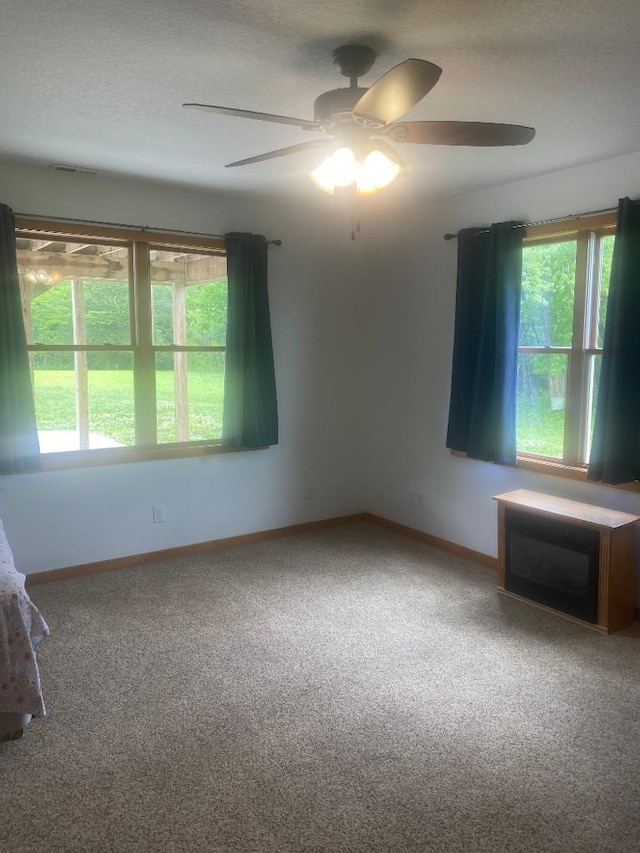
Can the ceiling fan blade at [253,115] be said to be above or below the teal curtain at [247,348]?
above

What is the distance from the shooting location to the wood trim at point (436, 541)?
14.2ft

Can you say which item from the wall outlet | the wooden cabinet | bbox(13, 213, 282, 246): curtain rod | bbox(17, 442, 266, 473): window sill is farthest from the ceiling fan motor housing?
the wall outlet

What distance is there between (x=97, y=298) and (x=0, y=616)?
2381mm

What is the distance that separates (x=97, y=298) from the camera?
13.4 ft

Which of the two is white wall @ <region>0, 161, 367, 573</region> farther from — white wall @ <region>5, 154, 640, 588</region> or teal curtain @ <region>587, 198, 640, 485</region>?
teal curtain @ <region>587, 198, 640, 485</region>

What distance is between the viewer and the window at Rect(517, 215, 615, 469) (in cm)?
366

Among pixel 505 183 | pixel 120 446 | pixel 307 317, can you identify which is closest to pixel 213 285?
pixel 307 317

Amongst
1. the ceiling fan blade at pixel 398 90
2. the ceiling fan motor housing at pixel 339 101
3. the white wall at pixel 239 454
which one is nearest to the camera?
the ceiling fan blade at pixel 398 90

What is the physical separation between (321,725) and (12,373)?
2605 millimetres

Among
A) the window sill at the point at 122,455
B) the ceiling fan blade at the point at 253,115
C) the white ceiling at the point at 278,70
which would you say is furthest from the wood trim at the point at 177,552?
the ceiling fan blade at the point at 253,115

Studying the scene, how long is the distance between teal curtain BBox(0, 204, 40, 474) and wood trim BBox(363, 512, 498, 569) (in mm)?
2723

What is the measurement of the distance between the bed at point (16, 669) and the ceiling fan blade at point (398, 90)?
211 centimetres

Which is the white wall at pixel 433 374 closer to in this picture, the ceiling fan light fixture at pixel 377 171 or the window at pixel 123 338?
the window at pixel 123 338

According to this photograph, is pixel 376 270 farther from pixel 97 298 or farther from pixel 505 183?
pixel 97 298
